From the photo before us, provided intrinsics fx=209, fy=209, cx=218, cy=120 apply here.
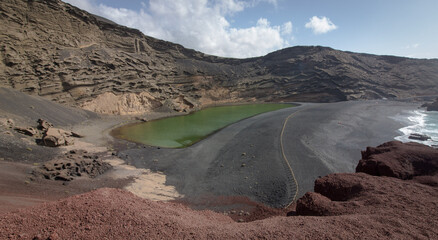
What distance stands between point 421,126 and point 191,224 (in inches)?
1176

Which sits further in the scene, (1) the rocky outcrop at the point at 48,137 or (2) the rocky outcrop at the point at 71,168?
(1) the rocky outcrop at the point at 48,137

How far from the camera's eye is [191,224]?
165 inches

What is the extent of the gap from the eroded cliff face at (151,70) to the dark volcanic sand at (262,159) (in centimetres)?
1565

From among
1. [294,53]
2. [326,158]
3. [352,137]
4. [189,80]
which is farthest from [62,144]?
[294,53]

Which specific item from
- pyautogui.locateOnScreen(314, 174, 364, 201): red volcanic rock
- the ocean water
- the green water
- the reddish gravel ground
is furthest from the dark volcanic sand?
the reddish gravel ground

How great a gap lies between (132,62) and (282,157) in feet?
Result: 96.6

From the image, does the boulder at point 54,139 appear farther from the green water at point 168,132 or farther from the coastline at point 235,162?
the green water at point 168,132

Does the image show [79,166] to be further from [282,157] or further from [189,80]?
[189,80]

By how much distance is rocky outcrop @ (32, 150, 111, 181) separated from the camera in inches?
374

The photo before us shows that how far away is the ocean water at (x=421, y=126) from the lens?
59.6ft

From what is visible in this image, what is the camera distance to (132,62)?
33.3 meters

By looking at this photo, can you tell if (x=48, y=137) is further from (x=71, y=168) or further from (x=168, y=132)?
(x=168, y=132)

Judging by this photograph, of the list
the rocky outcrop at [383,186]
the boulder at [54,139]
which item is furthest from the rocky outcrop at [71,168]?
the rocky outcrop at [383,186]

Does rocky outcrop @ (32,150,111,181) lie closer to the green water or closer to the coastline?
the coastline
